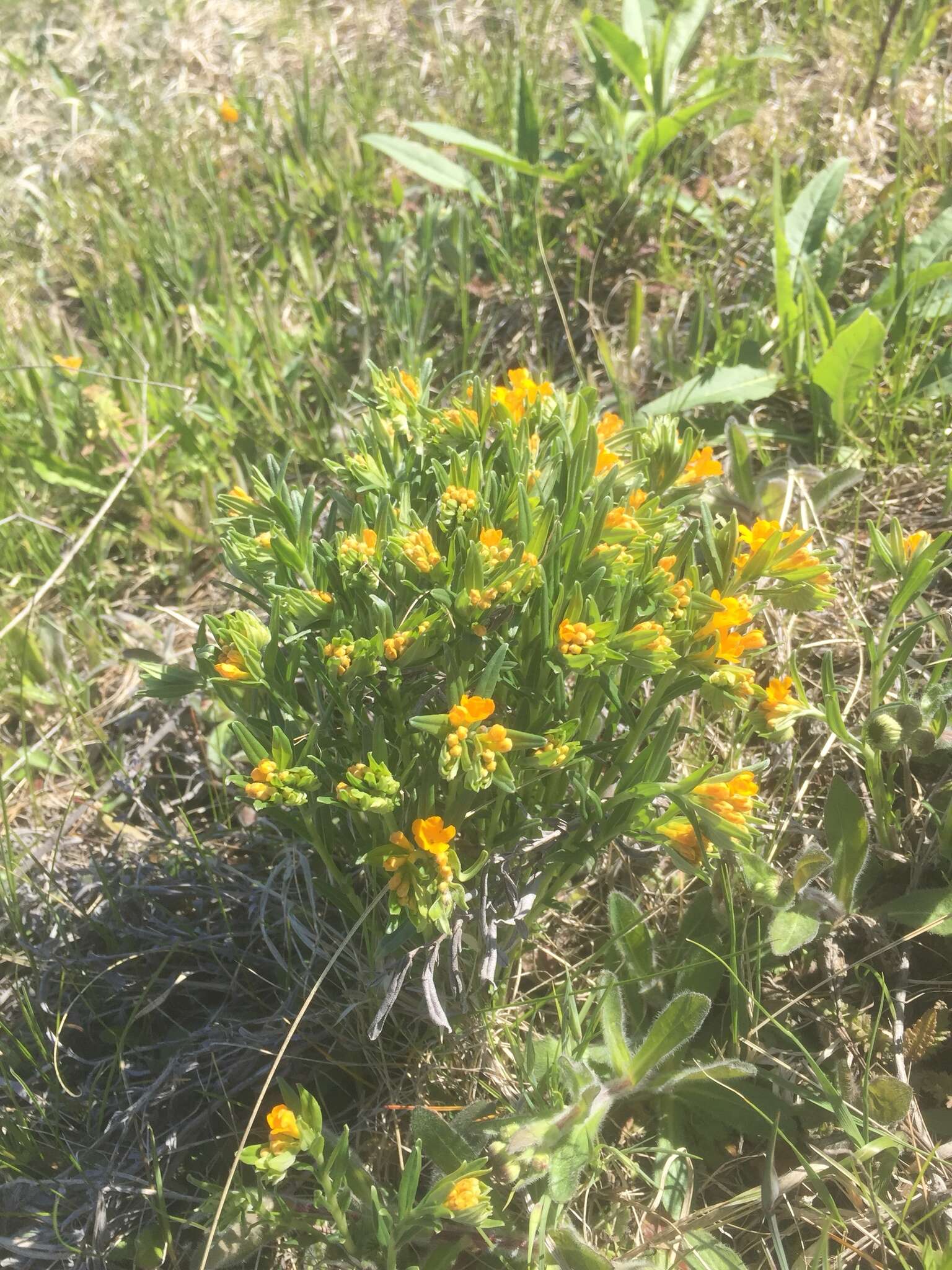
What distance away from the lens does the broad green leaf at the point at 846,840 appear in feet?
6.06

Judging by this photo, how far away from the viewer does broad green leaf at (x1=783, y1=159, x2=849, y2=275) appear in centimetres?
287

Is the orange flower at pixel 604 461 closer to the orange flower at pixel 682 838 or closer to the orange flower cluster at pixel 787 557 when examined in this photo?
the orange flower cluster at pixel 787 557

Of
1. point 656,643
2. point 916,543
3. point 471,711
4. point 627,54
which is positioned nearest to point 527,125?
point 627,54

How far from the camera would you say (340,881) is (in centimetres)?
168

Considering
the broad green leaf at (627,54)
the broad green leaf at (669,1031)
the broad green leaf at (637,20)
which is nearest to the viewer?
the broad green leaf at (669,1031)

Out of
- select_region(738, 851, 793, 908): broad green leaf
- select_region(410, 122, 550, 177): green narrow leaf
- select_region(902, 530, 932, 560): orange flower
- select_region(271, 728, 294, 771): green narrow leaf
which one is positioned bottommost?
select_region(738, 851, 793, 908): broad green leaf

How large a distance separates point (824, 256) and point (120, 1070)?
273cm

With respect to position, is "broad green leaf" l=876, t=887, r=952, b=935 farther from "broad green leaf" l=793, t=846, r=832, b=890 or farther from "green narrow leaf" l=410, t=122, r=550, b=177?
"green narrow leaf" l=410, t=122, r=550, b=177

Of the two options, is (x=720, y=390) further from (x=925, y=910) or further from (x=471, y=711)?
(x=471, y=711)

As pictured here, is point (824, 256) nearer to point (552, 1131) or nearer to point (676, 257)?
point (676, 257)

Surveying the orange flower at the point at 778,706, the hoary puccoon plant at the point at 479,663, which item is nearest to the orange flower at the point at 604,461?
the hoary puccoon plant at the point at 479,663

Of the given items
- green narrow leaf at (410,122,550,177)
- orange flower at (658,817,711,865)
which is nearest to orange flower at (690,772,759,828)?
orange flower at (658,817,711,865)

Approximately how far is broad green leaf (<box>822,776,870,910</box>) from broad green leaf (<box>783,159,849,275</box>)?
1720 millimetres

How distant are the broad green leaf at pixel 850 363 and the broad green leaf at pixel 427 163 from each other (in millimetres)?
1395
